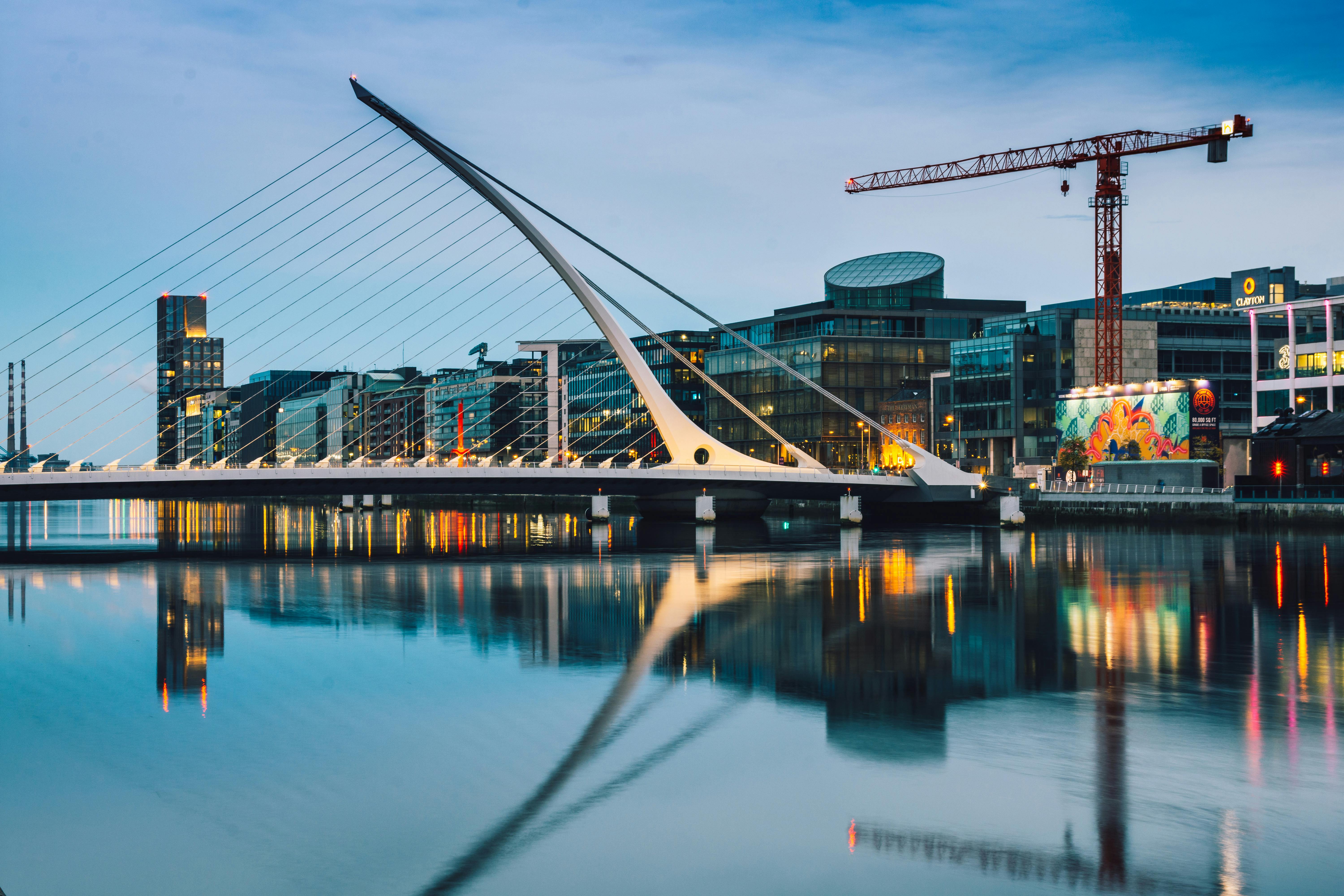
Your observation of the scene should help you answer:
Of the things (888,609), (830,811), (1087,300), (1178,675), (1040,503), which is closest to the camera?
(830,811)

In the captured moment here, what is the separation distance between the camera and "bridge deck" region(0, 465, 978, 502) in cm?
5775

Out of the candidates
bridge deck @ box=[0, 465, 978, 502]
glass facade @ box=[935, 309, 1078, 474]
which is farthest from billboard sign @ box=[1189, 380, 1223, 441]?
glass facade @ box=[935, 309, 1078, 474]

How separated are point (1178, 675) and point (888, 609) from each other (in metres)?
10.8

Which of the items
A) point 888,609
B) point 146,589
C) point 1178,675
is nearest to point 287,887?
point 1178,675

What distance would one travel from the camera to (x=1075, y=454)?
85438mm

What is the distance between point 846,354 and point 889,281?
17.2 m

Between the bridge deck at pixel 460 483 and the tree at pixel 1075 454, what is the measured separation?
9.53 meters

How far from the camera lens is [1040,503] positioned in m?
80.5

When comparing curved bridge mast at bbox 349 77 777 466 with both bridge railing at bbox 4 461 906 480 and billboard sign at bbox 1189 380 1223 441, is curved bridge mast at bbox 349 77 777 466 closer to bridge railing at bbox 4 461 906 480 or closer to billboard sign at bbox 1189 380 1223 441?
bridge railing at bbox 4 461 906 480

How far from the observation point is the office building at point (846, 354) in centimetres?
13775

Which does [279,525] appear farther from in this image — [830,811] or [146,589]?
[830,811]

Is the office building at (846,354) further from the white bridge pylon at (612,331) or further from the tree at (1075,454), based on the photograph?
the white bridge pylon at (612,331)

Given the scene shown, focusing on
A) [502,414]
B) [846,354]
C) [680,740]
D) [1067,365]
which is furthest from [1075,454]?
[502,414]

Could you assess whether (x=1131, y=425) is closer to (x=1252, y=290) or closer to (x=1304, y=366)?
(x=1304, y=366)
